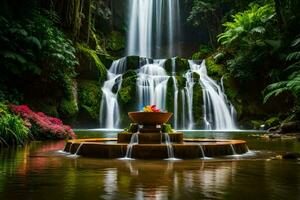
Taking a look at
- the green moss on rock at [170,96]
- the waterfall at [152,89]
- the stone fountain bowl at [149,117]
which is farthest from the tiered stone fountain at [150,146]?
the green moss on rock at [170,96]

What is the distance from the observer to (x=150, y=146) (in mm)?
10852

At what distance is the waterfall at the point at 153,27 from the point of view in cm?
4491

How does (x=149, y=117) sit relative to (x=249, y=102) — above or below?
below

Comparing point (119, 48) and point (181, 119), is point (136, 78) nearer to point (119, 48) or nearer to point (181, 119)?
point (181, 119)

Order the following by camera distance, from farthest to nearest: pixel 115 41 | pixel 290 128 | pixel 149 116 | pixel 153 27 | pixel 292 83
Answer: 1. pixel 153 27
2. pixel 115 41
3. pixel 292 83
4. pixel 290 128
5. pixel 149 116

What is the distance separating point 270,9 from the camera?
110 ft

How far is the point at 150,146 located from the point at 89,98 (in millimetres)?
19541

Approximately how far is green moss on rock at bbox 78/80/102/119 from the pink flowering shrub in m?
10.6

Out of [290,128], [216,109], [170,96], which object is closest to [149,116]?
[290,128]

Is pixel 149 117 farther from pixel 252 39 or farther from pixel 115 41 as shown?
pixel 115 41

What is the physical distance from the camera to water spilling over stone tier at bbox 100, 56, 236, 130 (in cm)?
3022

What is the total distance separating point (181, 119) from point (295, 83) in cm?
866

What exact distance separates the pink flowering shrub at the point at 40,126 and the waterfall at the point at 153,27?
2547 cm

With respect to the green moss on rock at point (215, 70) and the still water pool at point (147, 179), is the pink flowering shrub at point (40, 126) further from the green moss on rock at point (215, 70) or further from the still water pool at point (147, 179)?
the green moss on rock at point (215, 70)
